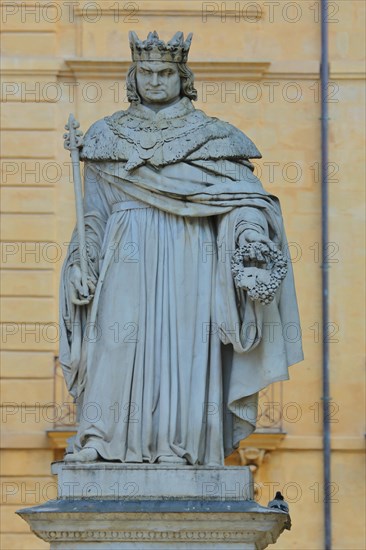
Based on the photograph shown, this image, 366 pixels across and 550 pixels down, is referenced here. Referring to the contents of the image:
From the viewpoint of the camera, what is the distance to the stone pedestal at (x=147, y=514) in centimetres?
1786

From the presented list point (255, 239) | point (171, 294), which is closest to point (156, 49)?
point (255, 239)

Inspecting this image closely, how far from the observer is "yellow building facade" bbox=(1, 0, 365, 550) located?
3091cm

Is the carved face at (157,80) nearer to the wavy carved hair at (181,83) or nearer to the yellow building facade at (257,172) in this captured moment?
the wavy carved hair at (181,83)

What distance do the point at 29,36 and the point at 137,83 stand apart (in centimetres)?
1297

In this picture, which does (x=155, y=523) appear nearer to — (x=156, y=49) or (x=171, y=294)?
(x=171, y=294)

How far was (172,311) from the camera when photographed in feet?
60.7

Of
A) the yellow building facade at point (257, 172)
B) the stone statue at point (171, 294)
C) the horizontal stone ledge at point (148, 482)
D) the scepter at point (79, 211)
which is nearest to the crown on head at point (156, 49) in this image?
the stone statue at point (171, 294)

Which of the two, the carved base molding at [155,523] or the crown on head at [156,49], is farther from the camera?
the crown on head at [156,49]

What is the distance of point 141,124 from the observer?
1889 cm

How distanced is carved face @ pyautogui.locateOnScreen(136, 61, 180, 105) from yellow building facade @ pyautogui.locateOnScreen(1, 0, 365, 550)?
11917 millimetres

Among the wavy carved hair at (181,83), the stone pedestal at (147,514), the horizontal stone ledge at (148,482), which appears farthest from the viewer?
the wavy carved hair at (181,83)

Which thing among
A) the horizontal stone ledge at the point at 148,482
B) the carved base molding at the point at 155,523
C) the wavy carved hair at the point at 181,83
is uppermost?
the wavy carved hair at the point at 181,83

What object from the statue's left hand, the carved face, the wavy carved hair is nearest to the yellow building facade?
the wavy carved hair

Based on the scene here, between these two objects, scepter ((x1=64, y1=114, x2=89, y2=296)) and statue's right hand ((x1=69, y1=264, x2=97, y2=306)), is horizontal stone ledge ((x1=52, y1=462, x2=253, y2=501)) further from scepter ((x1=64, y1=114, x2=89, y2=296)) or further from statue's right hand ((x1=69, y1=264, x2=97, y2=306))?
scepter ((x1=64, y1=114, x2=89, y2=296))
